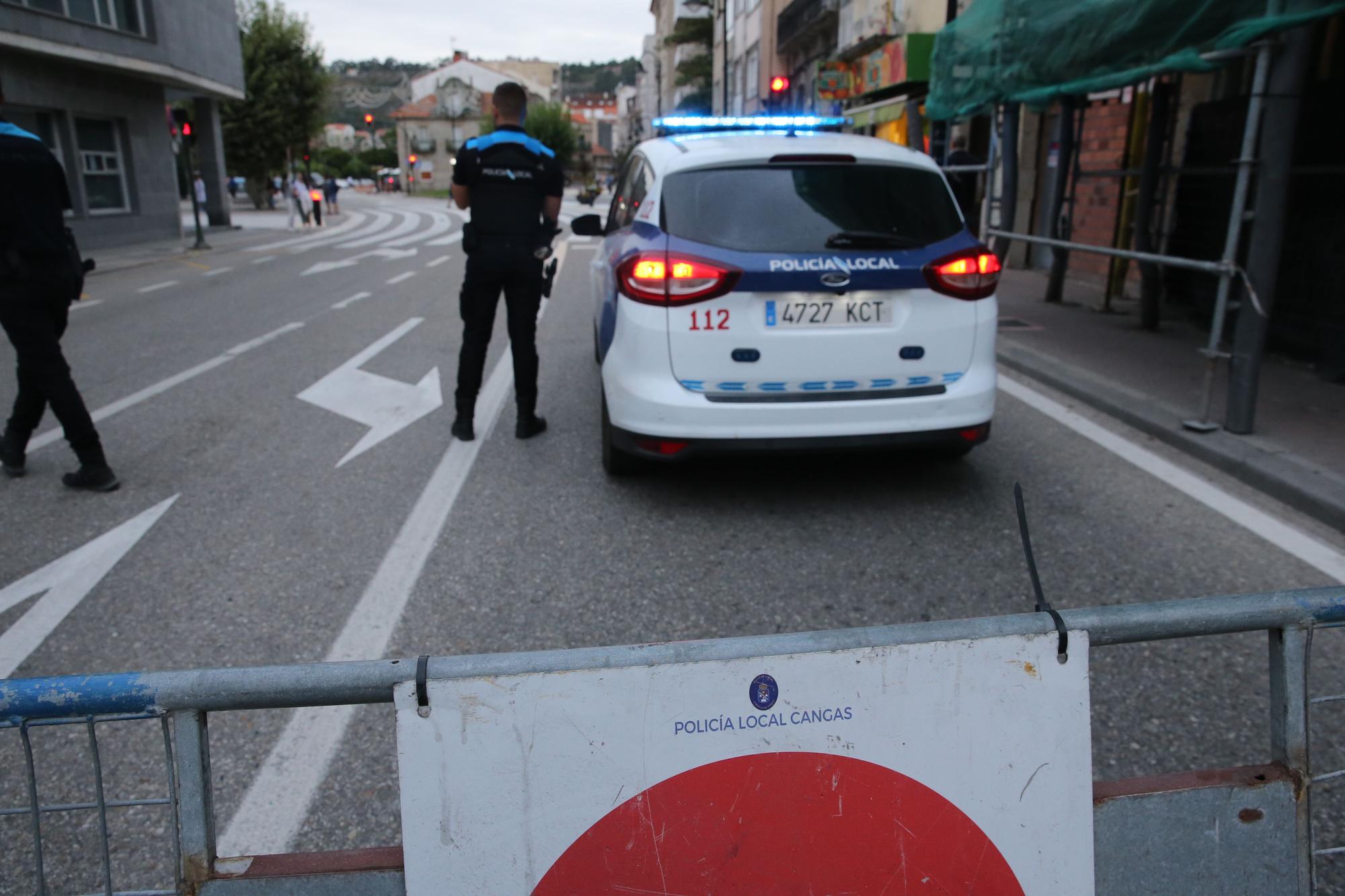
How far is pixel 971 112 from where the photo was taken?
10.3 meters

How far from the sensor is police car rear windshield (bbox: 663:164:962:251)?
14.6 feet

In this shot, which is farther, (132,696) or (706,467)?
(706,467)

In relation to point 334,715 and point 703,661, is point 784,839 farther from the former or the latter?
point 334,715

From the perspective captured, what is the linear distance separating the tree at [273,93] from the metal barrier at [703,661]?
4397cm

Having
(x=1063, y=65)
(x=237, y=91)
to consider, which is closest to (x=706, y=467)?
(x=1063, y=65)

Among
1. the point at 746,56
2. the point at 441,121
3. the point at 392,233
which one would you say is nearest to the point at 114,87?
the point at 392,233

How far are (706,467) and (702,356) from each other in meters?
1.21

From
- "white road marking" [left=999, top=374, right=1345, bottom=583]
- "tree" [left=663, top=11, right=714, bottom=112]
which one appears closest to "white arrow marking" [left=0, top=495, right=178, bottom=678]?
"white road marking" [left=999, top=374, right=1345, bottom=583]

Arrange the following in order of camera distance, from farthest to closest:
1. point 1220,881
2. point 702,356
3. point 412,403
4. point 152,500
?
point 412,403 < point 152,500 < point 702,356 < point 1220,881

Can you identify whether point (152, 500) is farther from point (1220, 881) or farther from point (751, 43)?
point (751, 43)

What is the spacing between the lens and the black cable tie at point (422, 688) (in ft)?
5.13

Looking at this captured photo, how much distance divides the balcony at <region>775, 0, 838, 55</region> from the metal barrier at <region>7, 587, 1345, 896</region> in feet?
97.8

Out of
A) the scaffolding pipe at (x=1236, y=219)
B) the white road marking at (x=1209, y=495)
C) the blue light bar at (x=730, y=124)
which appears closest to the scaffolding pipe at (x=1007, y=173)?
the white road marking at (x=1209, y=495)

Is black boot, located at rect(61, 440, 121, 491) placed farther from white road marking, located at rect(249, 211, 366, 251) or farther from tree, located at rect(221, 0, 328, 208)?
tree, located at rect(221, 0, 328, 208)
